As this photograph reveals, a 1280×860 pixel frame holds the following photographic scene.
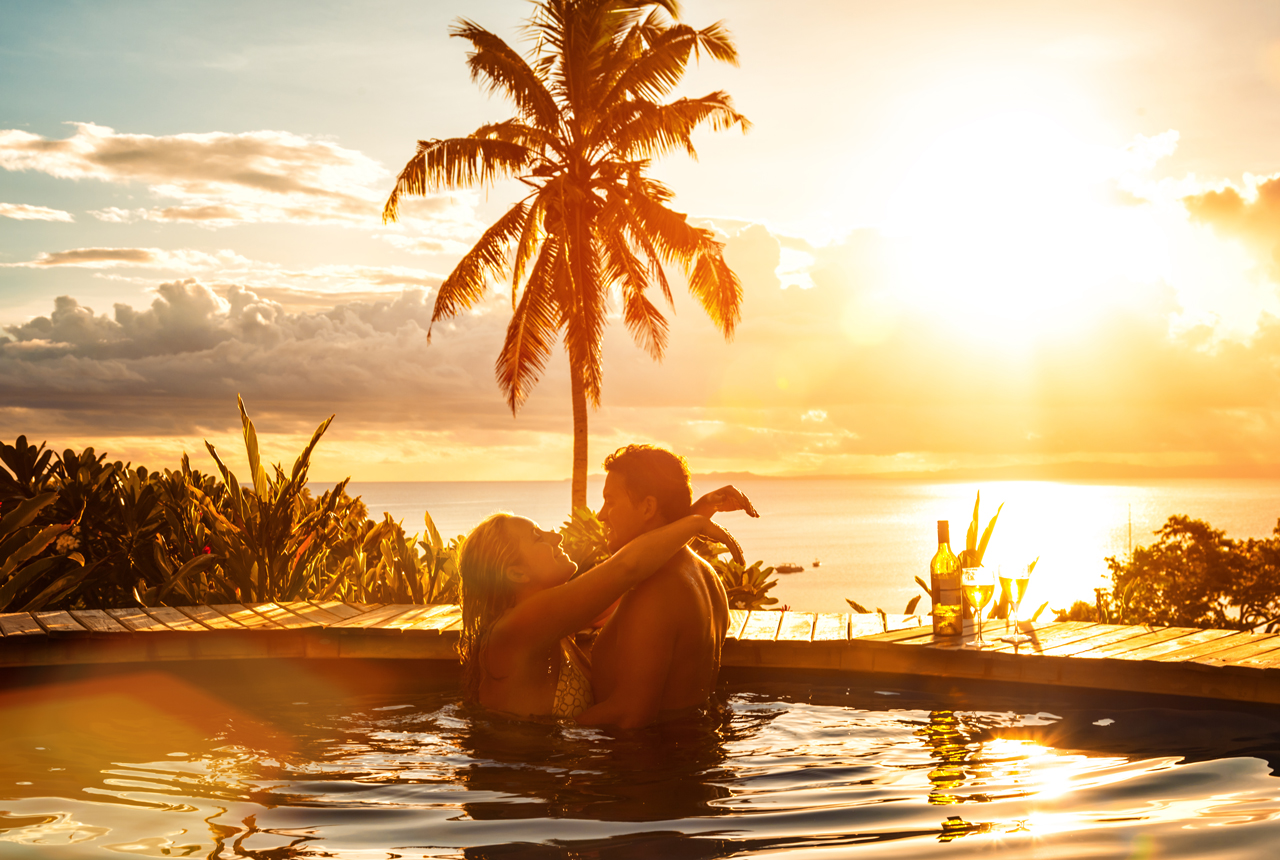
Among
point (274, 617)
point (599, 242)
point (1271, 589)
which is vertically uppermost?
point (599, 242)

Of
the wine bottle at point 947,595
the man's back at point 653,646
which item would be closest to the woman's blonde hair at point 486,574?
the man's back at point 653,646

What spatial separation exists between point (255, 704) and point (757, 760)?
10.7 ft

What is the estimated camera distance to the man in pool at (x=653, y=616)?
4086 millimetres

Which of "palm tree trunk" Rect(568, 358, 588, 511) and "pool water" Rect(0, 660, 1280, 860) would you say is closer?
"pool water" Rect(0, 660, 1280, 860)

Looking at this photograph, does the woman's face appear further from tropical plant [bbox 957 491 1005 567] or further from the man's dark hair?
tropical plant [bbox 957 491 1005 567]

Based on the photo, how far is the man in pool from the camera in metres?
4.09

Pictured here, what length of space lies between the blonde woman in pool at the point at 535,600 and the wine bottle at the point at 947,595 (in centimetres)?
168

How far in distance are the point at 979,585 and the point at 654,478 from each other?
2.35 m

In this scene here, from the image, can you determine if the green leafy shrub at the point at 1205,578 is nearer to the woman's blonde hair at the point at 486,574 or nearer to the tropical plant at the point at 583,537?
the tropical plant at the point at 583,537

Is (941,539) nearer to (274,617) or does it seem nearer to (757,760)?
(757,760)

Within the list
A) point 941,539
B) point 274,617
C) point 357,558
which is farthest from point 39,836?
point 357,558

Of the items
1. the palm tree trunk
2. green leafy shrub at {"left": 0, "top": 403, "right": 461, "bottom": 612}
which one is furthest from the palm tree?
green leafy shrub at {"left": 0, "top": 403, "right": 461, "bottom": 612}

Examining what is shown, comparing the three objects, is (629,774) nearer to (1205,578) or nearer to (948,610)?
(948,610)

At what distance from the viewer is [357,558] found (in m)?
9.77
